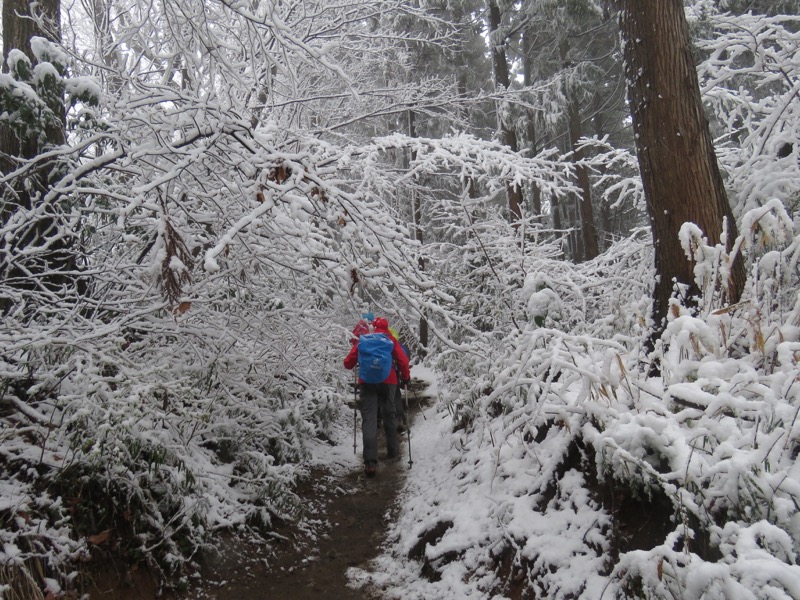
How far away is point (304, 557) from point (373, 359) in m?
2.78

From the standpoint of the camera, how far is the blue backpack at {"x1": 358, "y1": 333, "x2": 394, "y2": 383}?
672 centimetres

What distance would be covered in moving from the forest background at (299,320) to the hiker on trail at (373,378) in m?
0.92

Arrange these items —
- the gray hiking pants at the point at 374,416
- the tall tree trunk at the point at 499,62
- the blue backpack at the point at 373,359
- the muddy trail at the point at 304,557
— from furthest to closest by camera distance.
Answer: the tall tree trunk at the point at 499,62 → the blue backpack at the point at 373,359 → the gray hiking pants at the point at 374,416 → the muddy trail at the point at 304,557

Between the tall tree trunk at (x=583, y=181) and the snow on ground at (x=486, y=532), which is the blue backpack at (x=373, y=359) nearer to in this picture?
the snow on ground at (x=486, y=532)

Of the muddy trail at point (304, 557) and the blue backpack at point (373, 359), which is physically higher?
the blue backpack at point (373, 359)

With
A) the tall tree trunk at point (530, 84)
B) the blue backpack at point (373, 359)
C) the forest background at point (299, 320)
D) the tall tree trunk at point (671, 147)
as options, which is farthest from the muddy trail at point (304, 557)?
the tall tree trunk at point (530, 84)

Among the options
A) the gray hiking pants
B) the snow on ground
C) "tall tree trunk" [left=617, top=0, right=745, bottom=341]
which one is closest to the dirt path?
the snow on ground

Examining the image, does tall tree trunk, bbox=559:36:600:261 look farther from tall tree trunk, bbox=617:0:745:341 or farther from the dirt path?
the dirt path

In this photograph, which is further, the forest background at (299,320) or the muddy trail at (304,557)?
the muddy trail at (304,557)

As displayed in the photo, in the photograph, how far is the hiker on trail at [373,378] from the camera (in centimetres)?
652

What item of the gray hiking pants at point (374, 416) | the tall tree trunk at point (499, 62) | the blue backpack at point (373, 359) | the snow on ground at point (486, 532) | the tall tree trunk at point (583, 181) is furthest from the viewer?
the tall tree trunk at point (583, 181)

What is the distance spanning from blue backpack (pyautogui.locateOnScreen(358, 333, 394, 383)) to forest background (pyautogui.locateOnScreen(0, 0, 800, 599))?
3.17 ft

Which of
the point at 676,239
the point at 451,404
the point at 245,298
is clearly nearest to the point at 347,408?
the point at 451,404

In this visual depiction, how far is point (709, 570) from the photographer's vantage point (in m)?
1.89
